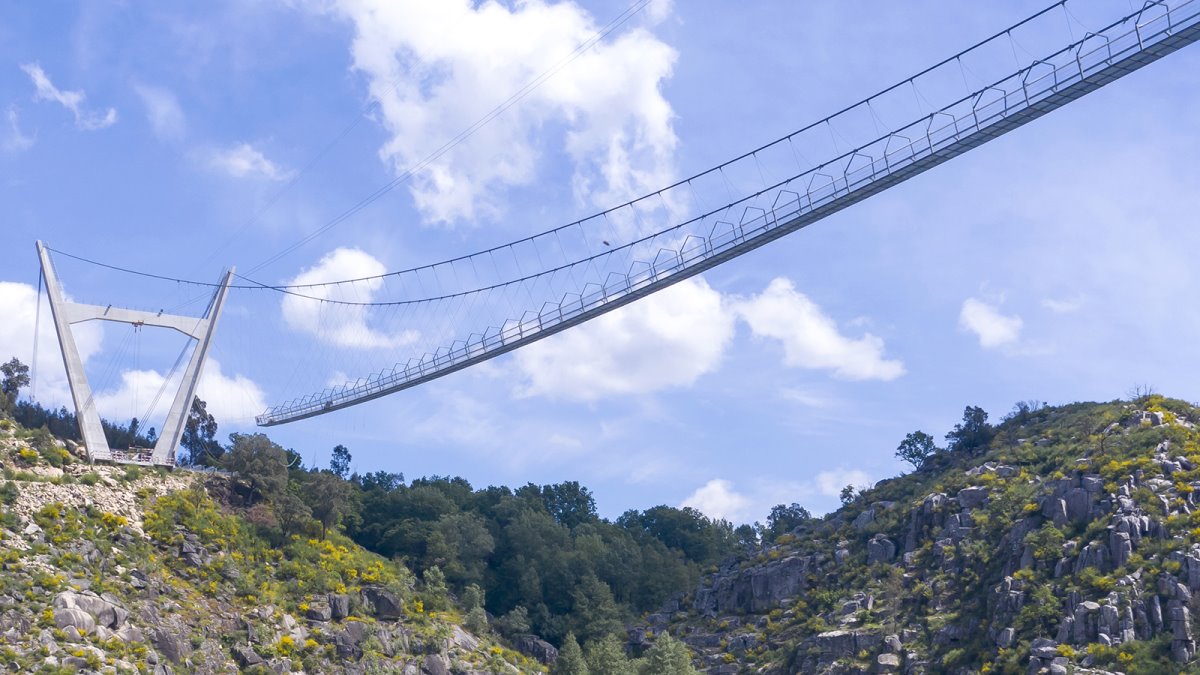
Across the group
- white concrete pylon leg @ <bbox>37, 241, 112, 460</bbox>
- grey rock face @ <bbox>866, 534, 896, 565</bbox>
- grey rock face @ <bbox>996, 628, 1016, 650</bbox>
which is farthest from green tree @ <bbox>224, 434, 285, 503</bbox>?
grey rock face @ <bbox>996, 628, 1016, 650</bbox>

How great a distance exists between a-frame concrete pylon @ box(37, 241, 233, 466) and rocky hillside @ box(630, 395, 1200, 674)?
3249cm

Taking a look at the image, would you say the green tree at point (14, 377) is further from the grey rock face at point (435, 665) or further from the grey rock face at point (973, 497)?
the grey rock face at point (973, 497)

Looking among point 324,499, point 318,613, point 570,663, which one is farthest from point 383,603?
point 570,663

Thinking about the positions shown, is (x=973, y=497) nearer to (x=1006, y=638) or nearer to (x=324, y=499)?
(x=1006, y=638)

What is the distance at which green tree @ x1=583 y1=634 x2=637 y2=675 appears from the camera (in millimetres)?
71188

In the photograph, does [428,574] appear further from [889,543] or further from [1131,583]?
[1131,583]

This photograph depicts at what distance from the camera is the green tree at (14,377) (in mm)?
80562

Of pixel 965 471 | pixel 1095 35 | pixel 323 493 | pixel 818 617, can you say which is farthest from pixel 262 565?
pixel 1095 35

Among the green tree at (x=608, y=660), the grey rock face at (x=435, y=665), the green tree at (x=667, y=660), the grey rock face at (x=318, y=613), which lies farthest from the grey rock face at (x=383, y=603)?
the green tree at (x=667, y=660)

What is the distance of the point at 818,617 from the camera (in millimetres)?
71875

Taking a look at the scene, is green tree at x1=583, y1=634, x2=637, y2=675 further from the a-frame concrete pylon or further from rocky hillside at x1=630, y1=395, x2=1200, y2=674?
the a-frame concrete pylon

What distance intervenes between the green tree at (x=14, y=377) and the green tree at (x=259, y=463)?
14.0 meters

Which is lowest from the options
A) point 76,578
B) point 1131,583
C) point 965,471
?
point 1131,583

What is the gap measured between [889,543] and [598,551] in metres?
28.3
